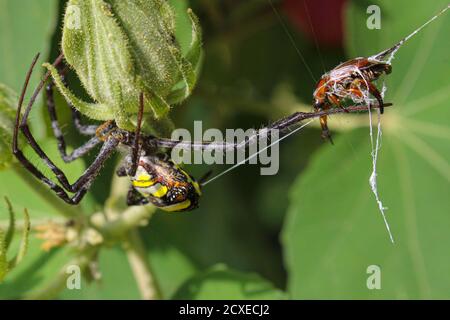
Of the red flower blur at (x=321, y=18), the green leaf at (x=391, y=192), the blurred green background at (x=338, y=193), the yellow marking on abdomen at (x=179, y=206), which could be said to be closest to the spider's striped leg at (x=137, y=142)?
the yellow marking on abdomen at (x=179, y=206)

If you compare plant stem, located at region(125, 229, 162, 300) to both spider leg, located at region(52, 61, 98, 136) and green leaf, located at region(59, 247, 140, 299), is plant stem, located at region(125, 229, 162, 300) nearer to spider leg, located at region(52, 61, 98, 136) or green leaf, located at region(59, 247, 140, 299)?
green leaf, located at region(59, 247, 140, 299)

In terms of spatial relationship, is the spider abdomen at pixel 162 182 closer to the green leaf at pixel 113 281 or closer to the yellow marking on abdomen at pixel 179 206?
the yellow marking on abdomen at pixel 179 206

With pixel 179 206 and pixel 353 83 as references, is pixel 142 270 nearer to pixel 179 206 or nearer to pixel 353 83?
pixel 179 206

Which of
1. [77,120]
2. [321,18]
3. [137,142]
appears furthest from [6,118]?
[321,18]

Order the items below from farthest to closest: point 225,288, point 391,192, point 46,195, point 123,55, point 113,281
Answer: point 113,281, point 391,192, point 225,288, point 46,195, point 123,55

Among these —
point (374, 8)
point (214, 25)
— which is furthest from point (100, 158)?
point (214, 25)

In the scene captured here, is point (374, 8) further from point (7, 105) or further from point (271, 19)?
point (7, 105)
